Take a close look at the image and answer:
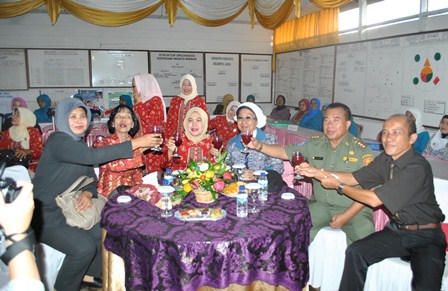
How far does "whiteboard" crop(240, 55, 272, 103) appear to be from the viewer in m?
10.1

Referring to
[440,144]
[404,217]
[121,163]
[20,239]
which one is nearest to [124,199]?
[121,163]

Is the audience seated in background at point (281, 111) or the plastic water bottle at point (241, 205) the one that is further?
the audience seated in background at point (281, 111)

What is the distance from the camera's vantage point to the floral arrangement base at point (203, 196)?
232 cm

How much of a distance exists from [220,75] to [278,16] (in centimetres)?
278

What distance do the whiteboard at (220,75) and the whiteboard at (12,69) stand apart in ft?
14.8

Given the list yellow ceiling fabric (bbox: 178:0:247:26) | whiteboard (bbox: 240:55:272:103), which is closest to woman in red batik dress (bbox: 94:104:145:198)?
yellow ceiling fabric (bbox: 178:0:247:26)

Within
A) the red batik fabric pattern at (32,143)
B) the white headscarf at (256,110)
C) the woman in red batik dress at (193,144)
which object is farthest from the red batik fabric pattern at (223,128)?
the red batik fabric pattern at (32,143)

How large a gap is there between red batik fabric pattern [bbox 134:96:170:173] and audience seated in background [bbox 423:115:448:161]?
11.7ft

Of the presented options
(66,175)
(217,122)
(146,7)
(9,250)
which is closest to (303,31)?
(146,7)

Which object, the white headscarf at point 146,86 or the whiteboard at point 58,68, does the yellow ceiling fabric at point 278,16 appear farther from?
the whiteboard at point 58,68

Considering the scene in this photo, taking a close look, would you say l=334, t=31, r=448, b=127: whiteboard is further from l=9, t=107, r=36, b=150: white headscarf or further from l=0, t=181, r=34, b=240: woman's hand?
l=0, t=181, r=34, b=240: woman's hand

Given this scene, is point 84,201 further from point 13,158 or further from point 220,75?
point 220,75

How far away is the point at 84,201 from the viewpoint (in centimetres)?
261

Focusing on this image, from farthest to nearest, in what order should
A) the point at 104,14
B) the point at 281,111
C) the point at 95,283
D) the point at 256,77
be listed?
1. the point at 256,77
2. the point at 281,111
3. the point at 104,14
4. the point at 95,283
